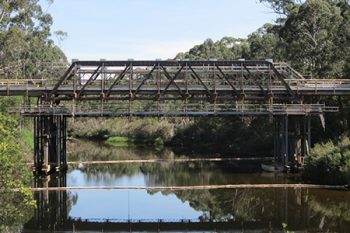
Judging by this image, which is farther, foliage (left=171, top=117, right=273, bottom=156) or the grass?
the grass

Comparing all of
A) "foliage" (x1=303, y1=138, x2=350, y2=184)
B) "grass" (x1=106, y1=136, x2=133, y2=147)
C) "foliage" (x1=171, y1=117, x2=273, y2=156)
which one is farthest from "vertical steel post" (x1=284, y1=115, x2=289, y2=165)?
"grass" (x1=106, y1=136, x2=133, y2=147)

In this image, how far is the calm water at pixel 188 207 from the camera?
26500mm

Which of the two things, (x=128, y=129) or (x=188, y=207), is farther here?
(x=128, y=129)

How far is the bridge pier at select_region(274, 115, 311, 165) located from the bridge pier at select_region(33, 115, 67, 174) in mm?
20272

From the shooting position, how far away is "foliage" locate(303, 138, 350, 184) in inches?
1403

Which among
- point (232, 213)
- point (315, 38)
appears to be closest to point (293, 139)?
point (232, 213)

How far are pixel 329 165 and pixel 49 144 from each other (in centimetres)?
2459

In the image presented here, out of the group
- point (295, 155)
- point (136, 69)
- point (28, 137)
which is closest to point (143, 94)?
point (136, 69)

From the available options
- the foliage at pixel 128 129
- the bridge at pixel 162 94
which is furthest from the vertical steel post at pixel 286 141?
the foliage at pixel 128 129

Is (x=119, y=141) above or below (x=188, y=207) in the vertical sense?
below

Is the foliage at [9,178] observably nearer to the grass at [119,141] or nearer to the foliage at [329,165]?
the foliage at [329,165]

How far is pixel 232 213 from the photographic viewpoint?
98.2 ft

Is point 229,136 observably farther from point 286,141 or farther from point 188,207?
point 188,207

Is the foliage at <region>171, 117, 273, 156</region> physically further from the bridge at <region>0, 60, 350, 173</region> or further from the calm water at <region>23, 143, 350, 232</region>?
the calm water at <region>23, 143, 350, 232</region>
